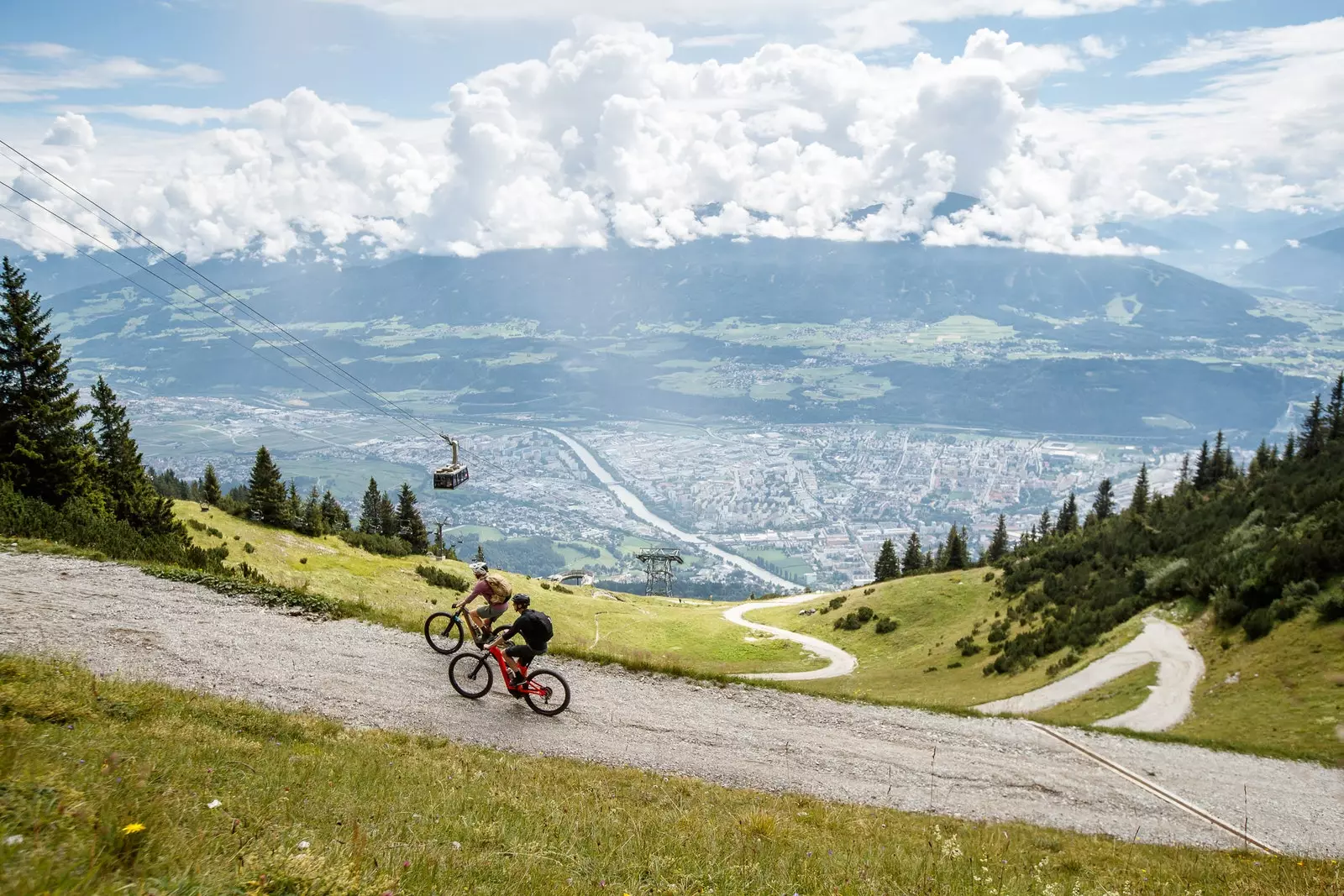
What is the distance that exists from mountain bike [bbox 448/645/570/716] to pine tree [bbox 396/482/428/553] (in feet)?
209

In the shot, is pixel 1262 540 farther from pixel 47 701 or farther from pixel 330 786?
pixel 47 701

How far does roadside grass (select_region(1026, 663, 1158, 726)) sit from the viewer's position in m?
22.9

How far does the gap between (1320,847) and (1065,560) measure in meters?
36.4

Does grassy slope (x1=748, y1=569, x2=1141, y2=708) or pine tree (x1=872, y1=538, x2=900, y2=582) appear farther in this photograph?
pine tree (x1=872, y1=538, x2=900, y2=582)

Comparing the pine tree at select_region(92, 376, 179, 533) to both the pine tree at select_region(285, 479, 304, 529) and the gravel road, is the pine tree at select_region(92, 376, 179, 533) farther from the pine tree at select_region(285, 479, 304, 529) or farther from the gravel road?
the gravel road

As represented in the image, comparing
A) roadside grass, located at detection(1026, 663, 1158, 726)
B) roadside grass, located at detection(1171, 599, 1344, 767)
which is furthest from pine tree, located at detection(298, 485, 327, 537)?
roadside grass, located at detection(1171, 599, 1344, 767)

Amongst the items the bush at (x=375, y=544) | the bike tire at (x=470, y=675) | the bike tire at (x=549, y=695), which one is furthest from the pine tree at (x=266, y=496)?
the bike tire at (x=549, y=695)

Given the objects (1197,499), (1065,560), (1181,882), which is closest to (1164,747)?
(1181,882)

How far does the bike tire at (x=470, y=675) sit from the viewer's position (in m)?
15.1

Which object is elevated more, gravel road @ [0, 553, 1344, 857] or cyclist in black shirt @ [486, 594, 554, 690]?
cyclist in black shirt @ [486, 594, 554, 690]

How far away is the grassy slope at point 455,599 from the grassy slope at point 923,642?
17.4ft

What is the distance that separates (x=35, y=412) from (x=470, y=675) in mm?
33428

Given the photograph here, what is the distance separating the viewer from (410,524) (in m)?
77.5

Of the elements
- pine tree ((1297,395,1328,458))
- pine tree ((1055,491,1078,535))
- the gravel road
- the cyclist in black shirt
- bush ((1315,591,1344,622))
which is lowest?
the gravel road
